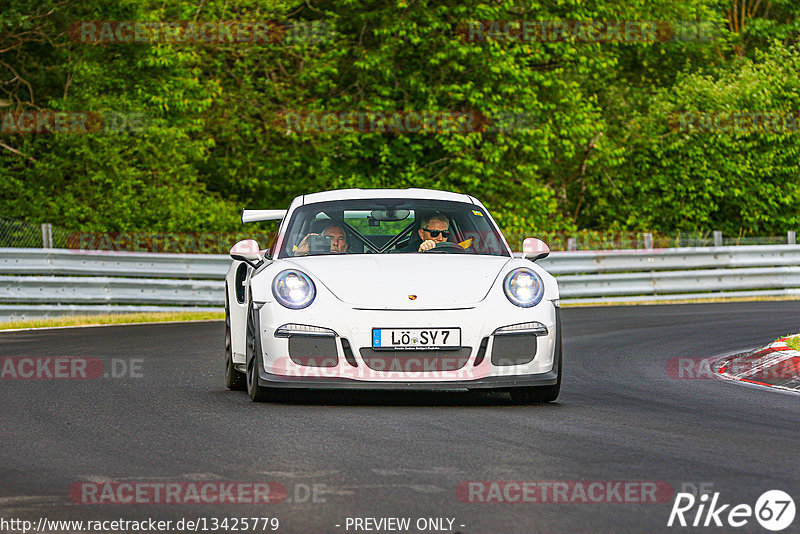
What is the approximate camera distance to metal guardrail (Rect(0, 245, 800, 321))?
1862cm

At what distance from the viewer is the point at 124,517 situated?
5234 millimetres

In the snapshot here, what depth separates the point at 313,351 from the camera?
8.38 m

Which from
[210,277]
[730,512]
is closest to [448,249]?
[730,512]

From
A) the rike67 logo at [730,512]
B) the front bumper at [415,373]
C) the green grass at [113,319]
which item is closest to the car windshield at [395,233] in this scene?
the front bumper at [415,373]

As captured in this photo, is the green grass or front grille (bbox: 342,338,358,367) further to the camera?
the green grass

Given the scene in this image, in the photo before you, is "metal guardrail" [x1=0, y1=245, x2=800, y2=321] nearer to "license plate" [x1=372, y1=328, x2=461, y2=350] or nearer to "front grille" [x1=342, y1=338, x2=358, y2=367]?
"front grille" [x1=342, y1=338, x2=358, y2=367]

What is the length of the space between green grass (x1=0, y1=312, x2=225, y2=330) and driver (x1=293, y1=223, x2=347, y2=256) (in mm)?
9235

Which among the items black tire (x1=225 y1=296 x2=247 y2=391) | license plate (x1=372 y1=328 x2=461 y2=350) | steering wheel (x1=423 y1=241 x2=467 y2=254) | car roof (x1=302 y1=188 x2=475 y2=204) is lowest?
black tire (x1=225 y1=296 x2=247 y2=391)

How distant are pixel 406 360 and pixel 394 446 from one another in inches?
A: 57.0

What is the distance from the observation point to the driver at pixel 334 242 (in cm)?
931

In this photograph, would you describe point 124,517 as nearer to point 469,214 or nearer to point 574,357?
point 469,214

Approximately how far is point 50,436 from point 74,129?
20127mm

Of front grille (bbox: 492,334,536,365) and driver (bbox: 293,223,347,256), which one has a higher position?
driver (bbox: 293,223,347,256)

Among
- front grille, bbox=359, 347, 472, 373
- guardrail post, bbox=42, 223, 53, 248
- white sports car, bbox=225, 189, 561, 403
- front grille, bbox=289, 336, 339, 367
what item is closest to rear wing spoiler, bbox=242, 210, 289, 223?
white sports car, bbox=225, 189, 561, 403
